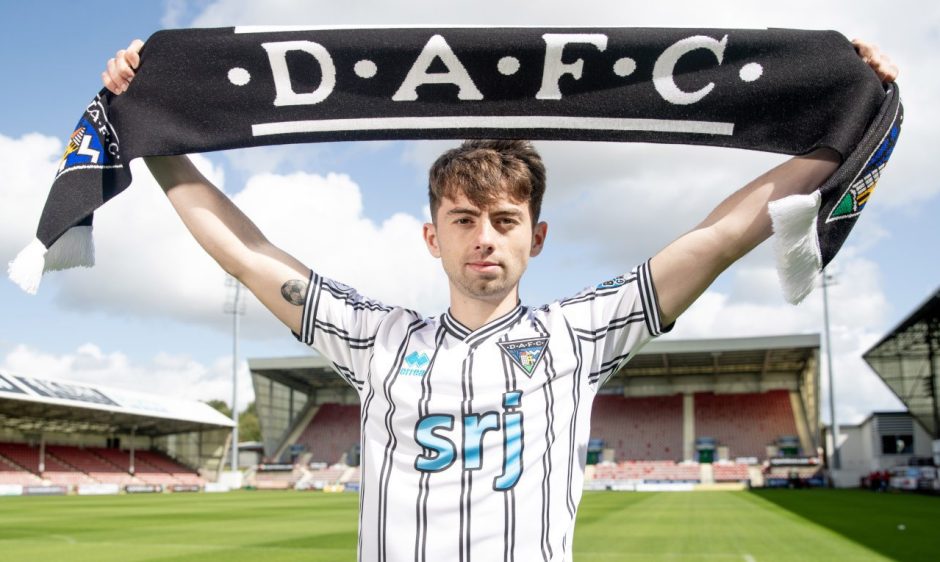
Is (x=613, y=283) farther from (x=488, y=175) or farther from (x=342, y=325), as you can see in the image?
(x=342, y=325)

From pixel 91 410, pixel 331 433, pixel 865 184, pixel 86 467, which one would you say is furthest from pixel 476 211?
pixel 331 433

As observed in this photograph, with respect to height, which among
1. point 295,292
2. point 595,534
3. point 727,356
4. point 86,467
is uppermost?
point 727,356

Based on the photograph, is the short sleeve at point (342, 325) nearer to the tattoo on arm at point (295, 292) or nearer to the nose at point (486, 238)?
the tattoo on arm at point (295, 292)

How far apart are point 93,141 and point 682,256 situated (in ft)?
6.39

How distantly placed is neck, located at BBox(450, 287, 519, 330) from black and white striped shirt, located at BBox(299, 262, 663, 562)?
3cm

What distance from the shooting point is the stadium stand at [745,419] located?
5022cm

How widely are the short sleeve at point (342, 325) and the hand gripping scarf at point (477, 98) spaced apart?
1.83ft

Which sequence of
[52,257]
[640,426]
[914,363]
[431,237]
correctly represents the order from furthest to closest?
1. [640,426]
2. [914,363]
3. [52,257]
4. [431,237]

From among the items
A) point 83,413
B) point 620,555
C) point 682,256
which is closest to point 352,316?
point 682,256

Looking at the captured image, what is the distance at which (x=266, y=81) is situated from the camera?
108 inches

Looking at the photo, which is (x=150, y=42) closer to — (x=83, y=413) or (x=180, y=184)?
(x=180, y=184)

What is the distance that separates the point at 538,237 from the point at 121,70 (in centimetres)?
152

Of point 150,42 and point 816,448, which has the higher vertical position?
point 150,42

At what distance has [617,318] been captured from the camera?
2.44m
